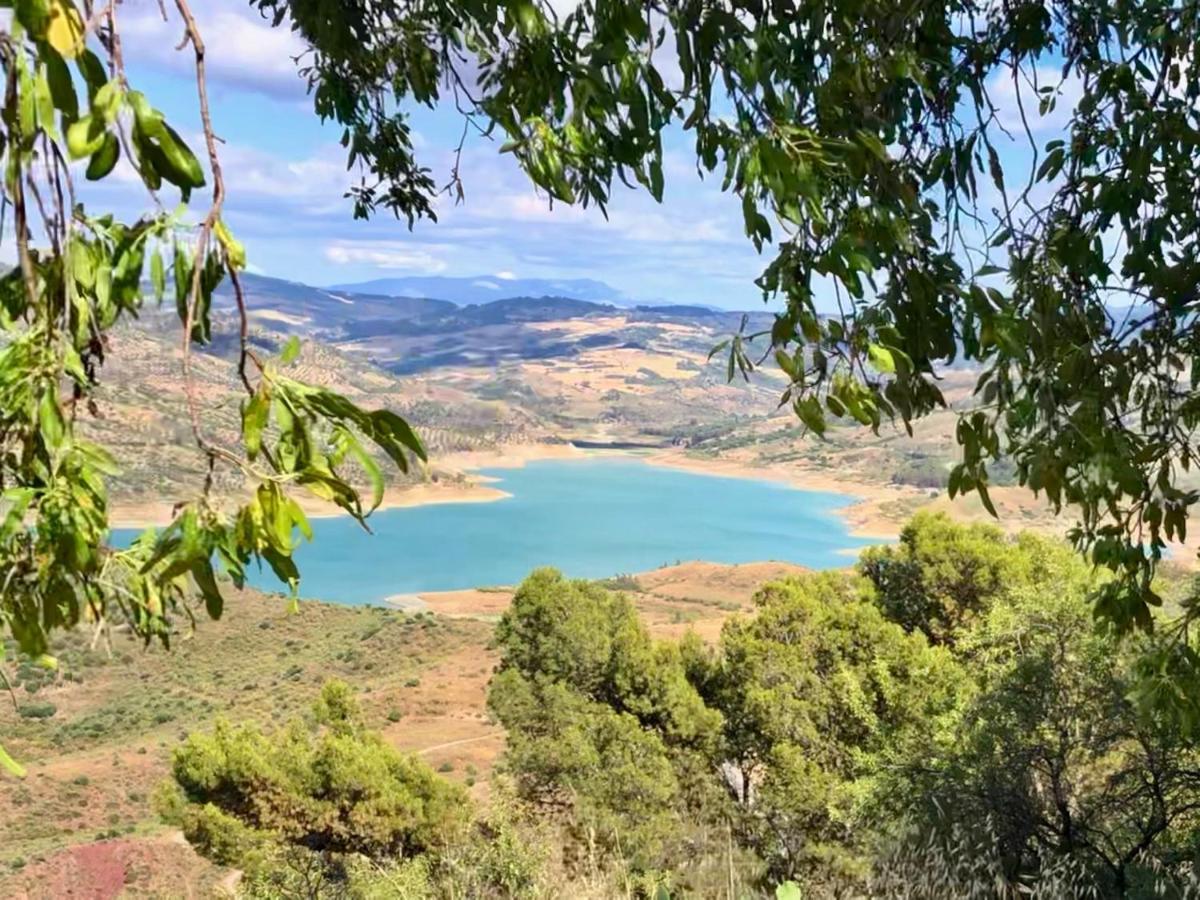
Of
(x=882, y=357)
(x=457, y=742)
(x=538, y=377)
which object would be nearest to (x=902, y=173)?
(x=882, y=357)

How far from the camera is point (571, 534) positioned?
6131 cm

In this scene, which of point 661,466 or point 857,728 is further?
point 661,466

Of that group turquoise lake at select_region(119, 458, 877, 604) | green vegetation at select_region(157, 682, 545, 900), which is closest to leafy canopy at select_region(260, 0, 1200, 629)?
green vegetation at select_region(157, 682, 545, 900)

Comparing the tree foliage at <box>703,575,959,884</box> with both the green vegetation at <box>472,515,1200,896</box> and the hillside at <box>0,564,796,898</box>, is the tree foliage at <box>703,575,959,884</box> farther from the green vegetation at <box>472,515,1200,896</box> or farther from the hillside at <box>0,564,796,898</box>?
the hillside at <box>0,564,796,898</box>

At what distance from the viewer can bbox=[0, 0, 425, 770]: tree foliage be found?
0.61m

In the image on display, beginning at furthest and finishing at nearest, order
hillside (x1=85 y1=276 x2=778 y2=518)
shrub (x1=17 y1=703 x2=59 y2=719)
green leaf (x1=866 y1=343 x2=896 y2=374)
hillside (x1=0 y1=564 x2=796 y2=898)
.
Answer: hillside (x1=85 y1=276 x2=778 y2=518), shrub (x1=17 y1=703 x2=59 y2=719), hillside (x1=0 y1=564 x2=796 y2=898), green leaf (x1=866 y1=343 x2=896 y2=374)

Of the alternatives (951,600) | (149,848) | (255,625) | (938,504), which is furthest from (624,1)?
(938,504)

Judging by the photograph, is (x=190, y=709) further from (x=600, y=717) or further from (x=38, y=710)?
(x=600, y=717)

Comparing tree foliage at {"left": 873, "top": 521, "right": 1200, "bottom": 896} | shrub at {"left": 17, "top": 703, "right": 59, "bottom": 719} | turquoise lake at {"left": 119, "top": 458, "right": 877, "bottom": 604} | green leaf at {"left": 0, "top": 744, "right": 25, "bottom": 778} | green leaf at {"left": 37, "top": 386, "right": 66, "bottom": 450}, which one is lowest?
turquoise lake at {"left": 119, "top": 458, "right": 877, "bottom": 604}

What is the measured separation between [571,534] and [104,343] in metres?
60.8

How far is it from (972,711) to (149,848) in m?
11.7

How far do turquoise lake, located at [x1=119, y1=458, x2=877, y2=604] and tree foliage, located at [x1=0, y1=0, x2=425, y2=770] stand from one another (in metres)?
40.5

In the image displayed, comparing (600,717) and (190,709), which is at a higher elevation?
(600,717)

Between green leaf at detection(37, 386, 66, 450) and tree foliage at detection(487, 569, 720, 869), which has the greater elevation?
green leaf at detection(37, 386, 66, 450)
